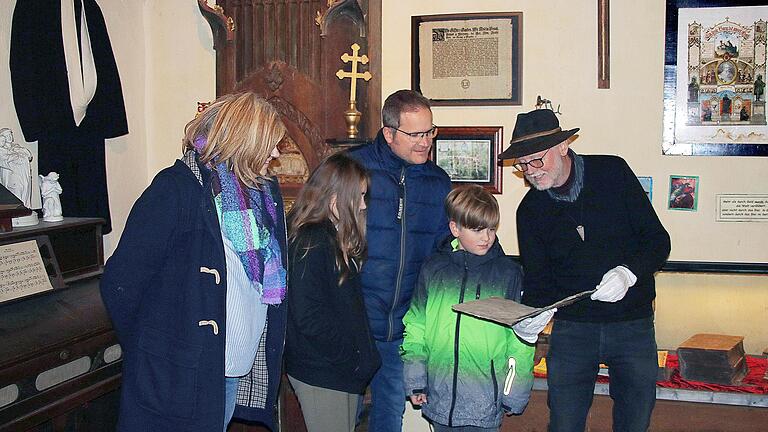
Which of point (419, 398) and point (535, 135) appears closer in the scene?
point (535, 135)

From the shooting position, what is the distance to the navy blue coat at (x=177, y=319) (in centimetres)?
214

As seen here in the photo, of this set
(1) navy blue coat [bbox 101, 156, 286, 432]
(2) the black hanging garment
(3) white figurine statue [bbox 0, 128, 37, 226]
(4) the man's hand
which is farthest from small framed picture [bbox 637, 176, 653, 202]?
(3) white figurine statue [bbox 0, 128, 37, 226]

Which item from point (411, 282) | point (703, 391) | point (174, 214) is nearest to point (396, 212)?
point (411, 282)

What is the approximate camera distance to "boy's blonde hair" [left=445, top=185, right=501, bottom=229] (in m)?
2.85

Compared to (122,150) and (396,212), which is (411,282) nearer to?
(396,212)

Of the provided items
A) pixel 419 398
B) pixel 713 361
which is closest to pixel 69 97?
pixel 419 398

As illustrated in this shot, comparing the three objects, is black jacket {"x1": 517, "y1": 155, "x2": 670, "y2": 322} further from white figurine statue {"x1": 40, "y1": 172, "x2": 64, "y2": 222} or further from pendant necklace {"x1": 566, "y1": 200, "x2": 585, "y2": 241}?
white figurine statue {"x1": 40, "y1": 172, "x2": 64, "y2": 222}

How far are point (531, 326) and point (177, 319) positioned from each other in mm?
1211

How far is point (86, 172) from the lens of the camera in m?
3.88

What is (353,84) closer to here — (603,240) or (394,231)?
(394,231)

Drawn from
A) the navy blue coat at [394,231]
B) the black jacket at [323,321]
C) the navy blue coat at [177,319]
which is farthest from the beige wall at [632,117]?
the navy blue coat at [177,319]

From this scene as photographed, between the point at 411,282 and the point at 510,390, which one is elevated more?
the point at 411,282

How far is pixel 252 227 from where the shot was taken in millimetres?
2287

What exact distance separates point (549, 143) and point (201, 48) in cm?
233
